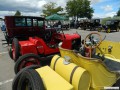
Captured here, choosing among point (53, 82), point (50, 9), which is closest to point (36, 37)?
point (53, 82)

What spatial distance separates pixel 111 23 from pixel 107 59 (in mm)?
18464

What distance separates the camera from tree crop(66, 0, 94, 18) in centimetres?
3653

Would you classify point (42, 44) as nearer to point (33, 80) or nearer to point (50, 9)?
point (33, 80)

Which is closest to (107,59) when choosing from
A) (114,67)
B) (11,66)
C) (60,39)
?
(114,67)

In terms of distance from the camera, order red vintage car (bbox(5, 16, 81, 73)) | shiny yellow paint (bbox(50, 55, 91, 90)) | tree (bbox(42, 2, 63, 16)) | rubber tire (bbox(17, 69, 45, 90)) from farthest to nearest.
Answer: tree (bbox(42, 2, 63, 16))
red vintage car (bbox(5, 16, 81, 73))
shiny yellow paint (bbox(50, 55, 91, 90))
rubber tire (bbox(17, 69, 45, 90))

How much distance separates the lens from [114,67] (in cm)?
446

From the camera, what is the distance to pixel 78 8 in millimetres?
Answer: 36594

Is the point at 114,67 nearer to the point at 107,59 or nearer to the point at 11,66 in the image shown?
the point at 107,59

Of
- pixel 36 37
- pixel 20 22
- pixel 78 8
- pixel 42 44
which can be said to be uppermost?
pixel 78 8

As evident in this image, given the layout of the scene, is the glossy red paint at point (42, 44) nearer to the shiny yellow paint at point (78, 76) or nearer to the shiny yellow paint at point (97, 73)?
the shiny yellow paint at point (78, 76)

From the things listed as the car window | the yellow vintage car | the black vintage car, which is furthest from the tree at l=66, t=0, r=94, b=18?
the yellow vintage car

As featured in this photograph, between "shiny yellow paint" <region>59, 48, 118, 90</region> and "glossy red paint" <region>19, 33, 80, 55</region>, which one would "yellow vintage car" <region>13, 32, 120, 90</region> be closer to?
"shiny yellow paint" <region>59, 48, 118, 90</region>

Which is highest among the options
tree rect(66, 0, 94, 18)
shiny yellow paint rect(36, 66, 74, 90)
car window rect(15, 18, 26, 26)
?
tree rect(66, 0, 94, 18)

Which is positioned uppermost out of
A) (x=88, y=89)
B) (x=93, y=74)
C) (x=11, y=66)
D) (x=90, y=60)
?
(x=90, y=60)
